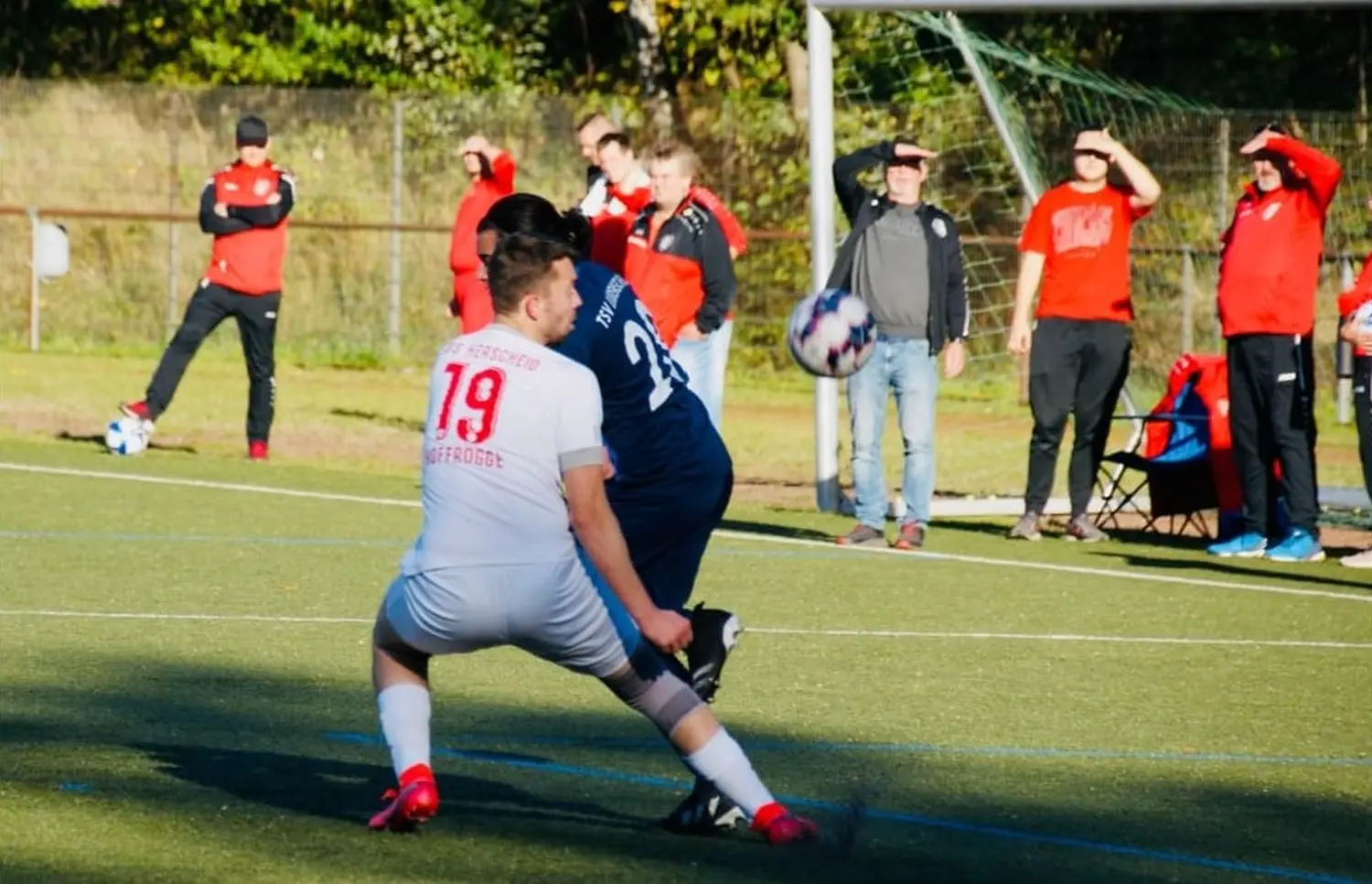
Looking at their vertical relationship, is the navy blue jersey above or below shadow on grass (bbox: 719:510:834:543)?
above

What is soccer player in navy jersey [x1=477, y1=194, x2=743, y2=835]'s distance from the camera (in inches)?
267

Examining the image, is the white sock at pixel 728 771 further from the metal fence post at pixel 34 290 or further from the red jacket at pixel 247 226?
the metal fence post at pixel 34 290

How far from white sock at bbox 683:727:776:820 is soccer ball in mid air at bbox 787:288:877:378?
5.81 m

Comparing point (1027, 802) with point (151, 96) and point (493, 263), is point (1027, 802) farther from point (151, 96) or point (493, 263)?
point (151, 96)

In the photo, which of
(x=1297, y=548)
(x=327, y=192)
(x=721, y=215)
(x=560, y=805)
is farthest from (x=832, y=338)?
(x=327, y=192)

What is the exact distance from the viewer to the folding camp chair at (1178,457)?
15.0 metres

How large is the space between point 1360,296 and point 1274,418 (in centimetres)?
85

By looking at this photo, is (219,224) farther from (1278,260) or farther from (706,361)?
(1278,260)

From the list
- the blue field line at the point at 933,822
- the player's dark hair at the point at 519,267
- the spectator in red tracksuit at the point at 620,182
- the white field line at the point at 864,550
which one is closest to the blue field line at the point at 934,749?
the blue field line at the point at 933,822

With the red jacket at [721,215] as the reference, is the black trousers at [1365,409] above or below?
below

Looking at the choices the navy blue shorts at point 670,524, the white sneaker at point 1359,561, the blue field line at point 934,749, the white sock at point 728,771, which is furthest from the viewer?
the white sneaker at point 1359,561

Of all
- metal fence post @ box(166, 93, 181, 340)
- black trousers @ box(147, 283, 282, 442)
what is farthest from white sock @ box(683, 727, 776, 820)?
metal fence post @ box(166, 93, 181, 340)

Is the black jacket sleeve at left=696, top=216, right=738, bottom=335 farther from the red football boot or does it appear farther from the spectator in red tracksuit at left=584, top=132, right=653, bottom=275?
the red football boot

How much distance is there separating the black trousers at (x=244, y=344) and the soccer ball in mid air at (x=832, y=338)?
5.83 metres
